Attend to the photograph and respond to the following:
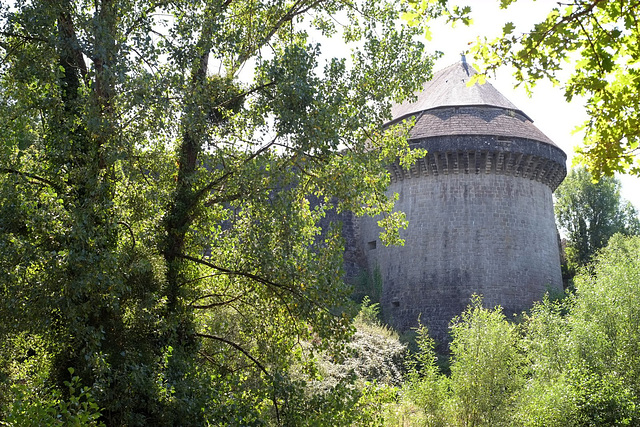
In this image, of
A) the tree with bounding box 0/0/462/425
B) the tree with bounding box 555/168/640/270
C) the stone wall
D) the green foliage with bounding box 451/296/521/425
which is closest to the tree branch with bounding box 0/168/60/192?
the tree with bounding box 0/0/462/425

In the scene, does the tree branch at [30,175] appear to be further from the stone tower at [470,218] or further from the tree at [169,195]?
the stone tower at [470,218]

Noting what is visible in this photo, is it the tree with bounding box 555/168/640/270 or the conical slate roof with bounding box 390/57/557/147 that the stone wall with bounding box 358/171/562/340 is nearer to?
the conical slate roof with bounding box 390/57/557/147

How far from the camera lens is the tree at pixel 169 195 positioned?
6797 millimetres

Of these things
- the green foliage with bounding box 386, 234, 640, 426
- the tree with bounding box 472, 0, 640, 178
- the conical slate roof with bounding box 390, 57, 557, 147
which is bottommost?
the green foliage with bounding box 386, 234, 640, 426

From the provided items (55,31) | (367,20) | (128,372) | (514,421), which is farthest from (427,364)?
(55,31)

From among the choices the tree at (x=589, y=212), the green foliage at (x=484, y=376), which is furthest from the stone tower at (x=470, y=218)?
the green foliage at (x=484, y=376)

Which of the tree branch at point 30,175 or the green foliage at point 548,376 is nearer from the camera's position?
the tree branch at point 30,175

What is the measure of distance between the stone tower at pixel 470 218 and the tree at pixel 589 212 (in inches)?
238

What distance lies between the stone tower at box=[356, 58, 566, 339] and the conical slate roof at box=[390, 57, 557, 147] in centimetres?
4

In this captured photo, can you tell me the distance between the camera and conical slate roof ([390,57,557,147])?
23078 millimetres

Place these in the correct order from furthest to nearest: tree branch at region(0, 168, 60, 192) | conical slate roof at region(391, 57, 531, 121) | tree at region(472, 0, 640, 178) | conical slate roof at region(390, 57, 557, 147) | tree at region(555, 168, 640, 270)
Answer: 1. tree at region(555, 168, 640, 270)
2. conical slate roof at region(391, 57, 531, 121)
3. conical slate roof at region(390, 57, 557, 147)
4. tree branch at region(0, 168, 60, 192)
5. tree at region(472, 0, 640, 178)

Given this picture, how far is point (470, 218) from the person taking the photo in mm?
23000

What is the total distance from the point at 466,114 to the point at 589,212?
10.4m

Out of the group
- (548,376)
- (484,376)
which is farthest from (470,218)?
(484,376)
